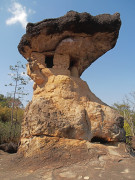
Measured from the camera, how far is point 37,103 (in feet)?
13.6

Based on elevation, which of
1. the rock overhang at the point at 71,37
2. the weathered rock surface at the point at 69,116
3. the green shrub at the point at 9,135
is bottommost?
the green shrub at the point at 9,135

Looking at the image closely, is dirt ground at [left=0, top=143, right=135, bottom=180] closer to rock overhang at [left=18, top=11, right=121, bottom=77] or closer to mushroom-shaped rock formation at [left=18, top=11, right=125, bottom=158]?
mushroom-shaped rock formation at [left=18, top=11, right=125, bottom=158]

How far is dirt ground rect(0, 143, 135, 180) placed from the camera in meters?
2.73

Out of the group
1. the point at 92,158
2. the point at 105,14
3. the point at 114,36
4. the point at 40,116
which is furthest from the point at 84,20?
the point at 92,158

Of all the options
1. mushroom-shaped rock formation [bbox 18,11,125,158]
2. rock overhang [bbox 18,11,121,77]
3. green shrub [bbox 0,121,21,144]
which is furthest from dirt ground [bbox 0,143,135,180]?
green shrub [bbox 0,121,21,144]

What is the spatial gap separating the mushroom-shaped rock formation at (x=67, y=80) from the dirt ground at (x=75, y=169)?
58 centimetres

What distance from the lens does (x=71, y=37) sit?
4984 millimetres

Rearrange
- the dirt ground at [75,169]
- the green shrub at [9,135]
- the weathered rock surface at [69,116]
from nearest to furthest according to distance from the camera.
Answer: the dirt ground at [75,169] → the weathered rock surface at [69,116] → the green shrub at [9,135]

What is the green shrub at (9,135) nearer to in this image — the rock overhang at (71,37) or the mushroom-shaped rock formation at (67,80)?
the mushroom-shaped rock formation at (67,80)

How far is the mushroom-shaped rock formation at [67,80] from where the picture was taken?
389cm

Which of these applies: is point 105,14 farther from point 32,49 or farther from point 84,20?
point 32,49

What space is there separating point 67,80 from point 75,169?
2.48 meters

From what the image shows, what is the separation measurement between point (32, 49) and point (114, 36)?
282 cm

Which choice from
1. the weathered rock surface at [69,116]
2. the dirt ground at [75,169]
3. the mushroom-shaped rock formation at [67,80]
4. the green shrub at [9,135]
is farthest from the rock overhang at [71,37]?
the green shrub at [9,135]
